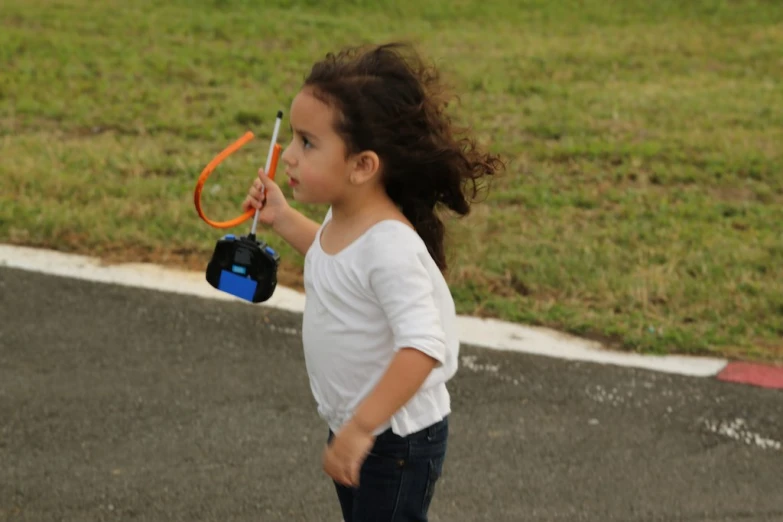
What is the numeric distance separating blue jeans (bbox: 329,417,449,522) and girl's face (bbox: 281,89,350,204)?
504 mm

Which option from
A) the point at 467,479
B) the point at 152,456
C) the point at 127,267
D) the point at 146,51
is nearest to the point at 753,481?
the point at 467,479

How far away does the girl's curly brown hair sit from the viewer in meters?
2.36

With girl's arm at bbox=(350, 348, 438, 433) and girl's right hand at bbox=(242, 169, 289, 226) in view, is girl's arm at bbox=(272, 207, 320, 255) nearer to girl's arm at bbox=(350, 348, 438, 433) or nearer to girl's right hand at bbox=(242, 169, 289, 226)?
girl's right hand at bbox=(242, 169, 289, 226)

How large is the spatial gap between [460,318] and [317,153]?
2.74 m

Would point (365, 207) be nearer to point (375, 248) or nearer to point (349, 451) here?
point (375, 248)

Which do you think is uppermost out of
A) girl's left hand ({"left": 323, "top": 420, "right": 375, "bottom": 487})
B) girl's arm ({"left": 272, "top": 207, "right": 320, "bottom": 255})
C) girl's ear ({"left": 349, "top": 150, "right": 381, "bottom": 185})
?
girl's ear ({"left": 349, "top": 150, "right": 381, "bottom": 185})

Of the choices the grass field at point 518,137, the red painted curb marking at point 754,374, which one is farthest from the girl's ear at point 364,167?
the red painted curb marking at point 754,374

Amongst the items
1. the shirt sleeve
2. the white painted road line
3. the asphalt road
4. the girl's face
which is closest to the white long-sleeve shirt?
the shirt sleeve

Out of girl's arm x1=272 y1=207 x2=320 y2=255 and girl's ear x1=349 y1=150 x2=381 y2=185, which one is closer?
girl's ear x1=349 y1=150 x2=381 y2=185

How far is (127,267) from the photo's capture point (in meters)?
5.47

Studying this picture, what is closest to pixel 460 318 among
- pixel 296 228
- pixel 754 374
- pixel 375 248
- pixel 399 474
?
pixel 754 374

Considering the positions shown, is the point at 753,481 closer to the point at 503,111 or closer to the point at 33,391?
the point at 33,391

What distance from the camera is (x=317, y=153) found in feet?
7.79

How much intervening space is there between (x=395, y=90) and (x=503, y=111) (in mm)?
5930
